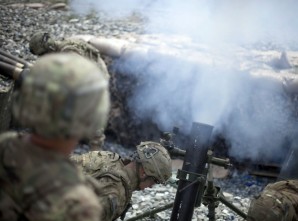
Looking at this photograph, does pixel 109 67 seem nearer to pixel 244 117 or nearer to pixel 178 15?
pixel 244 117

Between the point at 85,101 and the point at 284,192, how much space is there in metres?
2.21

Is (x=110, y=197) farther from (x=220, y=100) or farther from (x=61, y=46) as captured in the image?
(x=220, y=100)

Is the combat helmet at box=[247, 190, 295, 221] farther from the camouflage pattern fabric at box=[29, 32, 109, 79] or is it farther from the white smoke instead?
the camouflage pattern fabric at box=[29, 32, 109, 79]

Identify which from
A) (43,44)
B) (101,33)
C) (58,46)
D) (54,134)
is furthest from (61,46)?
(54,134)

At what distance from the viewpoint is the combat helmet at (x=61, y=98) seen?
1555 millimetres

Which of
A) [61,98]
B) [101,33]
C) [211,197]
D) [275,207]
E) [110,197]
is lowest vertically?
[211,197]

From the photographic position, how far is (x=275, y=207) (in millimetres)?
3105

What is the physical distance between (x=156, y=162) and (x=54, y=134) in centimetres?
188

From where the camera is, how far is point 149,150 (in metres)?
3.49

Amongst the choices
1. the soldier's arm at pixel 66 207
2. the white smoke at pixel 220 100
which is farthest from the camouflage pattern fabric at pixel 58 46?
the soldier's arm at pixel 66 207

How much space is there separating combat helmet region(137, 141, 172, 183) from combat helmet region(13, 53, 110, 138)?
1.81 meters

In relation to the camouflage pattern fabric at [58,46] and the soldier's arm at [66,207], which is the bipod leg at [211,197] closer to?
the camouflage pattern fabric at [58,46]

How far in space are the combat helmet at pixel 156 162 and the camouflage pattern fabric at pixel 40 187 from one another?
1724 millimetres

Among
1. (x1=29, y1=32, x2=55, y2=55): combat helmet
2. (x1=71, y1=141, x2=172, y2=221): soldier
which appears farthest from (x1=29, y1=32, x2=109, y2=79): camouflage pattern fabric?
(x1=71, y1=141, x2=172, y2=221): soldier
